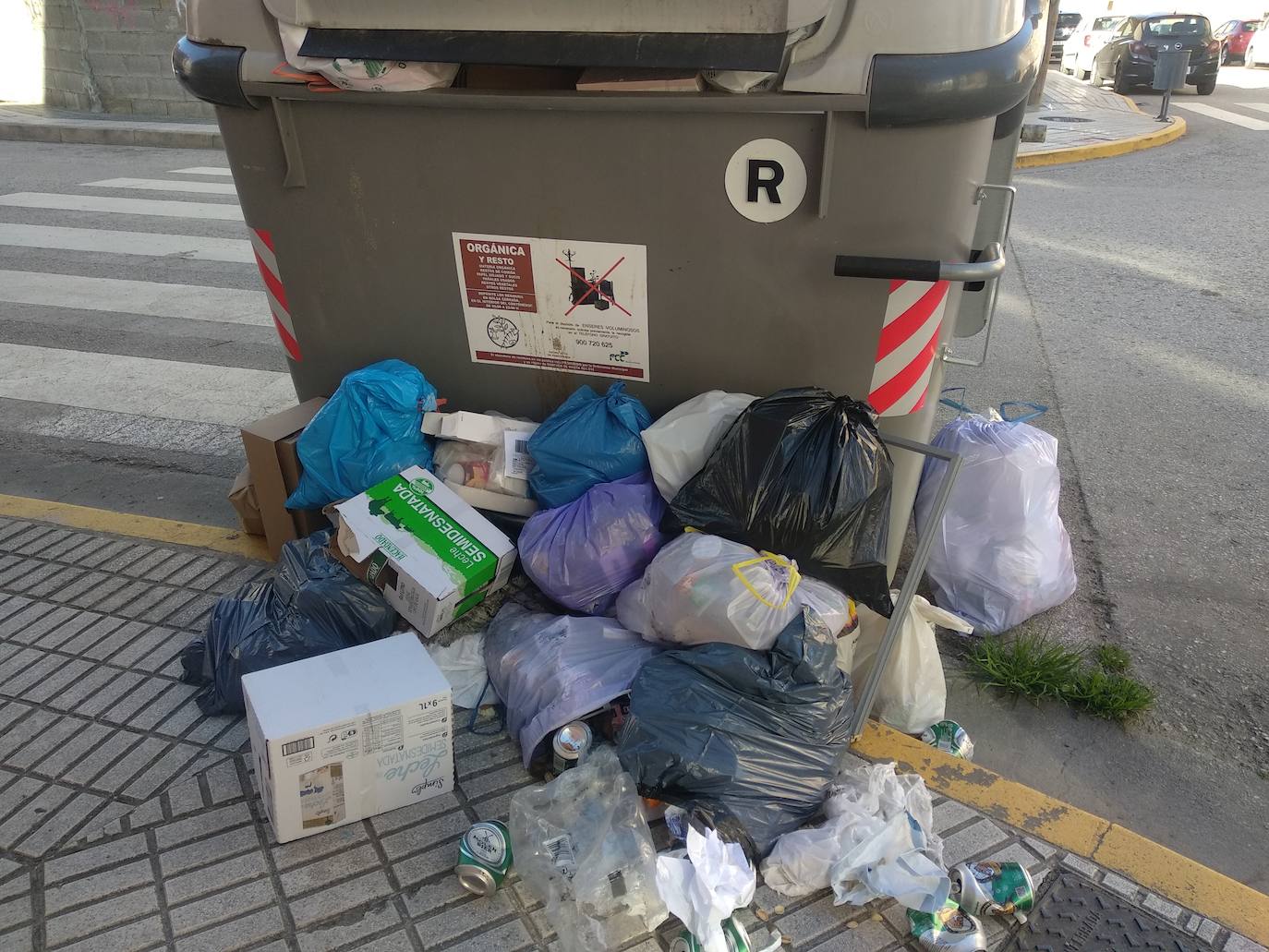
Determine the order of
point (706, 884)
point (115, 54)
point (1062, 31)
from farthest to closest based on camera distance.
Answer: point (1062, 31)
point (115, 54)
point (706, 884)

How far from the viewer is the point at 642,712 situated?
2246mm

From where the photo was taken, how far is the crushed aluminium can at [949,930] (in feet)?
6.40

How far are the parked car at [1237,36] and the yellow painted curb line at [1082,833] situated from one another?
26.9m

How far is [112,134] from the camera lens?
38.0 ft

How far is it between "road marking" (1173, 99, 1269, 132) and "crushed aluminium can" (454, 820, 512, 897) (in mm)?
15125

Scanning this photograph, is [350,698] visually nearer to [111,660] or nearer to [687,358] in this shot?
[111,660]

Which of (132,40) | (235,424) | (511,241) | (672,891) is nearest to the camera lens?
(672,891)

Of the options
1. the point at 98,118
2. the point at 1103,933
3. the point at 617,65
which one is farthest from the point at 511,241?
the point at 98,118

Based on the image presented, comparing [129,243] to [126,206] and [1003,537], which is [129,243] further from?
[1003,537]

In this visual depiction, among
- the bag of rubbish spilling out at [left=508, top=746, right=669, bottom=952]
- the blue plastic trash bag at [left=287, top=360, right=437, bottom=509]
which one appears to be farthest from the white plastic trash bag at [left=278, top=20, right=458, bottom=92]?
the bag of rubbish spilling out at [left=508, top=746, right=669, bottom=952]

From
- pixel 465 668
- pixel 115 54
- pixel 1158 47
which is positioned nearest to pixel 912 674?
pixel 465 668

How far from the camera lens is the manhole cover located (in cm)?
202

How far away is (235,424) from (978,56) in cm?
367

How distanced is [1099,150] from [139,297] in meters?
10.5
